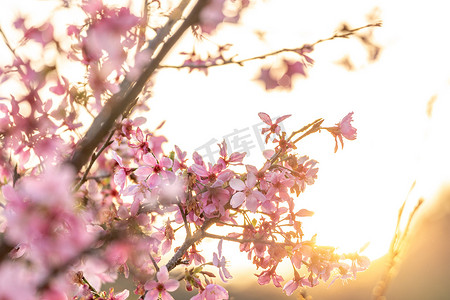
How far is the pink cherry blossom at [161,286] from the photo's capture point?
6.23 ft

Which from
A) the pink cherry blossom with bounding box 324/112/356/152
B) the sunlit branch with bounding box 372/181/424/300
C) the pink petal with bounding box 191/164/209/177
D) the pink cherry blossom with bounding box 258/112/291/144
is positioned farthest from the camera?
the pink cherry blossom with bounding box 258/112/291/144

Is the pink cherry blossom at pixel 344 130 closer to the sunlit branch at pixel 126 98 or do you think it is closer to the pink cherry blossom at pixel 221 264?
the pink cherry blossom at pixel 221 264

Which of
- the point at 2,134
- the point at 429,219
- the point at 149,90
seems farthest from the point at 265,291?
the point at 429,219

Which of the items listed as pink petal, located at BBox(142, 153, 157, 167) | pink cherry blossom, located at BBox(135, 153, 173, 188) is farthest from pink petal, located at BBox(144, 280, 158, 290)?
pink petal, located at BBox(142, 153, 157, 167)

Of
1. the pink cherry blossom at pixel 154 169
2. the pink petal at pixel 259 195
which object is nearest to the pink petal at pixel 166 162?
the pink cherry blossom at pixel 154 169

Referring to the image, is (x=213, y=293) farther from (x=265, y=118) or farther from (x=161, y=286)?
(x=265, y=118)

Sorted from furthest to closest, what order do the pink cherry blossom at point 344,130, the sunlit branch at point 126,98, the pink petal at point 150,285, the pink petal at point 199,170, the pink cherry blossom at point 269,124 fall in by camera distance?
1. the pink cherry blossom at point 269,124
2. the pink cherry blossom at point 344,130
3. the pink petal at point 199,170
4. the pink petal at point 150,285
5. the sunlit branch at point 126,98

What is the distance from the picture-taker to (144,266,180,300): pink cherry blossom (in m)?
1.90

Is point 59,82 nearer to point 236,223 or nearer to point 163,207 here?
point 163,207

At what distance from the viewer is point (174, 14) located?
212 centimetres

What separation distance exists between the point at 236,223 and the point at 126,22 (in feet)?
3.58

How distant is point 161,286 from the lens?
6.35 ft

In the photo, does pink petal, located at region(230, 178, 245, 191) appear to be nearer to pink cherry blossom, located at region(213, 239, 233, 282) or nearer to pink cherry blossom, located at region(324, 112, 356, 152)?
pink cherry blossom, located at region(213, 239, 233, 282)

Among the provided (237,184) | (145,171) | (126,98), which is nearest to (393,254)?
(126,98)
